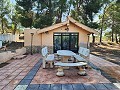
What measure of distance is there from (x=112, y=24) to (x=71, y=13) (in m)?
7.19

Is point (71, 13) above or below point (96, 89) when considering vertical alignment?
above

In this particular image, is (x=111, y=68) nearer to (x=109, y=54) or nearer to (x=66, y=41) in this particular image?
(x=66, y=41)

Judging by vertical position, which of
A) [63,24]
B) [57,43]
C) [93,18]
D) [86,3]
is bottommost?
[57,43]

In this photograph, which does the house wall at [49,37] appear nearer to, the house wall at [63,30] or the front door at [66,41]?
the house wall at [63,30]

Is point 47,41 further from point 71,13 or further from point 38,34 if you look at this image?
point 71,13

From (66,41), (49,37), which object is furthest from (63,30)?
(49,37)

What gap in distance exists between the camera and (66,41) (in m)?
16.0

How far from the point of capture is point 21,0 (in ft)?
75.5

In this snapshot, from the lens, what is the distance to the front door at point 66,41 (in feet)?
52.1

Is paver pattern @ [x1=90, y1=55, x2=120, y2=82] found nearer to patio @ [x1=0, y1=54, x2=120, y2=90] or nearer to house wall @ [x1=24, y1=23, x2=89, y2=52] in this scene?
patio @ [x1=0, y1=54, x2=120, y2=90]

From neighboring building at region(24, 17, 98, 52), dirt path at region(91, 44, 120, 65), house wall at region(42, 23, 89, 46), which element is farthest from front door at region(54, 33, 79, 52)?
dirt path at region(91, 44, 120, 65)

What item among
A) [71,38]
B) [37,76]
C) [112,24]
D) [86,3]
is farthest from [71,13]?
[37,76]

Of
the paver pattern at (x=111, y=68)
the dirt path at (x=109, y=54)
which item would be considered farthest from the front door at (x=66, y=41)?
the paver pattern at (x=111, y=68)

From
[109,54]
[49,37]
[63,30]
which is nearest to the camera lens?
[63,30]
